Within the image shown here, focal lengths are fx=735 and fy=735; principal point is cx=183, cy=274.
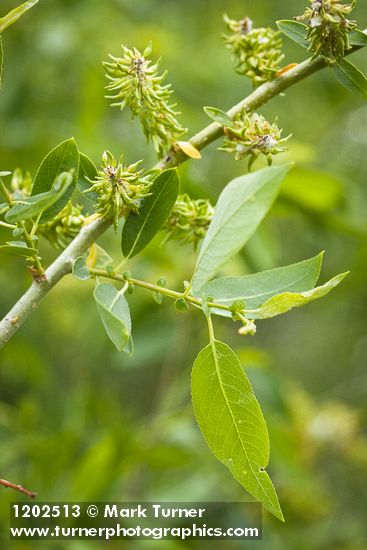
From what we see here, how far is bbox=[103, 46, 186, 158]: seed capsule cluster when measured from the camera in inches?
31.9

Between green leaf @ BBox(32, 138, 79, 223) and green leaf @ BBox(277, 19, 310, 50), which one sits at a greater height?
green leaf @ BBox(277, 19, 310, 50)

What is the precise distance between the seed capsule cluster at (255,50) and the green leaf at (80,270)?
0.32 metres

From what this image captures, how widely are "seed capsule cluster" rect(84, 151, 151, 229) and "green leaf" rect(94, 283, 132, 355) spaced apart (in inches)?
3.2

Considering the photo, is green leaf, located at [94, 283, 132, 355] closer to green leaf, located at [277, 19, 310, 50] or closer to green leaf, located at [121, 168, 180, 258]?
green leaf, located at [121, 168, 180, 258]

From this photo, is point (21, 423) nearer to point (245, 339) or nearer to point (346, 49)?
point (346, 49)

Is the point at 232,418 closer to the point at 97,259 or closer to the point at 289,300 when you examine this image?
the point at 289,300

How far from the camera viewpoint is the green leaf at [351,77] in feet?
2.73

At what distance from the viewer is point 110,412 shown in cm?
214

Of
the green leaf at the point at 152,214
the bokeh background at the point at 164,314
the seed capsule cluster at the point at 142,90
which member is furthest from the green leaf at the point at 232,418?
the bokeh background at the point at 164,314

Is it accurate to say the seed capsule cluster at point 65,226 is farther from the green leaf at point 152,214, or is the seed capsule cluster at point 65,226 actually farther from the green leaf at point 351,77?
the green leaf at point 351,77

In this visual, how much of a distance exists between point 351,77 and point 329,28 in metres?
0.07

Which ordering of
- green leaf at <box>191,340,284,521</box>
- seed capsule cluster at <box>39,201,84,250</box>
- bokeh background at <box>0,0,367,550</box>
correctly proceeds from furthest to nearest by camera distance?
1. bokeh background at <box>0,0,367,550</box>
2. seed capsule cluster at <box>39,201,84,250</box>
3. green leaf at <box>191,340,284,521</box>

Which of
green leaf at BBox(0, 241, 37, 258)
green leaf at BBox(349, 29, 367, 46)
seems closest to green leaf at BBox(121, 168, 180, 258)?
green leaf at BBox(0, 241, 37, 258)

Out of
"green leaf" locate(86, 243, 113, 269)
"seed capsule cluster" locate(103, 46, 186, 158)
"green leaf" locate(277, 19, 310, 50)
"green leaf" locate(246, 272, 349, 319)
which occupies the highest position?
"green leaf" locate(277, 19, 310, 50)
